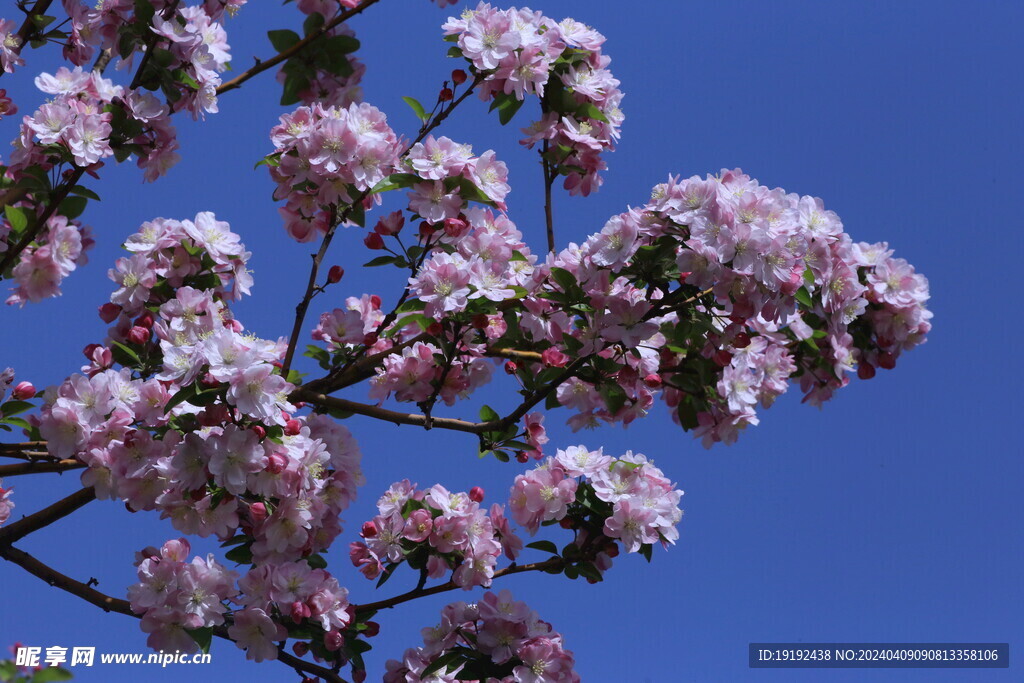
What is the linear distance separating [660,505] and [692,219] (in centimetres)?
86

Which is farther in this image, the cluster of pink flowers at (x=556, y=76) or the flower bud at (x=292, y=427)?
the cluster of pink flowers at (x=556, y=76)

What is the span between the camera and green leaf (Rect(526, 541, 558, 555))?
9.89 feet

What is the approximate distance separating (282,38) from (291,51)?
0.14m

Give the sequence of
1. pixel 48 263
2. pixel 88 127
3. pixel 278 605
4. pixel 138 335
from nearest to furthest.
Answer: pixel 278 605
pixel 138 335
pixel 88 127
pixel 48 263

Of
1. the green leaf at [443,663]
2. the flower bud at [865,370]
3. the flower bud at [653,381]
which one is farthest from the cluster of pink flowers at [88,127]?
the flower bud at [865,370]

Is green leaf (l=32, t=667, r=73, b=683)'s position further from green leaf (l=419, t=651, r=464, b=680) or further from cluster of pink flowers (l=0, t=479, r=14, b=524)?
cluster of pink flowers (l=0, t=479, r=14, b=524)

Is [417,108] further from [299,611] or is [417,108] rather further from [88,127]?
[299,611]

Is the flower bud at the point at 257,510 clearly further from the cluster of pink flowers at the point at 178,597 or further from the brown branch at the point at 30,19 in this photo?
the brown branch at the point at 30,19

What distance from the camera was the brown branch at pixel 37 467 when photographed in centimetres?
279

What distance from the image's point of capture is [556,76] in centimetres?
322

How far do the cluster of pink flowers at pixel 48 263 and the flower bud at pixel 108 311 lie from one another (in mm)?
378

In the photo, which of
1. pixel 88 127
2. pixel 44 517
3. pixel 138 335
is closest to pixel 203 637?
pixel 44 517

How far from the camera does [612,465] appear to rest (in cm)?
301

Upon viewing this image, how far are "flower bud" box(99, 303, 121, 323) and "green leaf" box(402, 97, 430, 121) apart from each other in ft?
3.26
